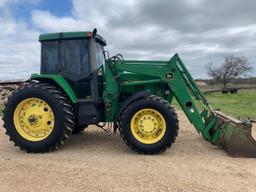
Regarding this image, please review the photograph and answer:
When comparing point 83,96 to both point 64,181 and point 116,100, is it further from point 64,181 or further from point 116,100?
point 64,181

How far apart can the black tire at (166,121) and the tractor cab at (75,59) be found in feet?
3.14

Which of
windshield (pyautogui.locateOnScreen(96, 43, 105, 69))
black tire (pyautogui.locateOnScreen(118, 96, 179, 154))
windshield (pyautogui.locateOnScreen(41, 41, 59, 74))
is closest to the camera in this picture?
black tire (pyautogui.locateOnScreen(118, 96, 179, 154))

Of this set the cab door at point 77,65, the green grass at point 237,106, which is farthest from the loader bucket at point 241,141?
the green grass at point 237,106

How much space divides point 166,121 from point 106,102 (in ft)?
4.63

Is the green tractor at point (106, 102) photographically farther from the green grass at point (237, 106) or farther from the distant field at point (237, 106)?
the green grass at point (237, 106)

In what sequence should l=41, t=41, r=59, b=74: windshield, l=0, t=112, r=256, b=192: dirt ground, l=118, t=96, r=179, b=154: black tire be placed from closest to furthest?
l=0, t=112, r=256, b=192: dirt ground, l=118, t=96, r=179, b=154: black tire, l=41, t=41, r=59, b=74: windshield

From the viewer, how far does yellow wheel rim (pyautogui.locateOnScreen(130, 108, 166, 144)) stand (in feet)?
22.4

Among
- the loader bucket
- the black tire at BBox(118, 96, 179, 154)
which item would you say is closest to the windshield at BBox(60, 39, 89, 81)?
the black tire at BBox(118, 96, 179, 154)

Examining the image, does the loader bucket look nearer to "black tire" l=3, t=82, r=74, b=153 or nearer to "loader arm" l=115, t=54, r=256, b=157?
"loader arm" l=115, t=54, r=256, b=157

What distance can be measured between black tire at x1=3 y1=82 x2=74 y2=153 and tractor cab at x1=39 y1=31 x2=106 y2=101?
446 millimetres

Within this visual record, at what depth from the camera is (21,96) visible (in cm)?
709

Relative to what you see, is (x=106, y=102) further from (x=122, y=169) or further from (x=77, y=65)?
(x=122, y=169)

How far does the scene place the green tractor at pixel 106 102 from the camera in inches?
267

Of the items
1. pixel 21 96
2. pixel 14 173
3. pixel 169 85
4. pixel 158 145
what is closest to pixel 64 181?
pixel 14 173
